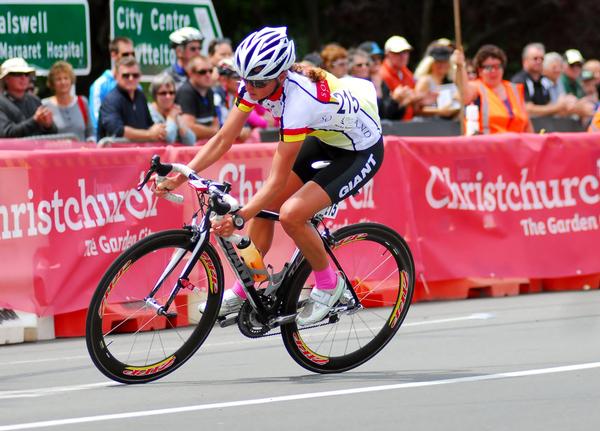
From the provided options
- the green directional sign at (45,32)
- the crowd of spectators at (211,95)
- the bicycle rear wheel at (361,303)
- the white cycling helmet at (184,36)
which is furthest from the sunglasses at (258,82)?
the green directional sign at (45,32)

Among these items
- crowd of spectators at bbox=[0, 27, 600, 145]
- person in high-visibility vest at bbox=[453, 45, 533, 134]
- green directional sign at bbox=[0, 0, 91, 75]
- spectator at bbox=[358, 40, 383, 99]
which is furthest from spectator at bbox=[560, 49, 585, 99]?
green directional sign at bbox=[0, 0, 91, 75]

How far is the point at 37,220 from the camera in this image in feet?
33.3

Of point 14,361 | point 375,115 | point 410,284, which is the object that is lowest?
point 14,361

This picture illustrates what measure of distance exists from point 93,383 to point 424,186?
4.67 metres

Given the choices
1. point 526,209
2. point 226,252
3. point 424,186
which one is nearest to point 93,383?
point 226,252

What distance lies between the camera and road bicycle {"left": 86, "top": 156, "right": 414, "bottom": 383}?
7512mm

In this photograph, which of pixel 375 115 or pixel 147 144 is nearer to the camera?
pixel 375 115

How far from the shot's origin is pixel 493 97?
14133 millimetres

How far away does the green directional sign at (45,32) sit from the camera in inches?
553

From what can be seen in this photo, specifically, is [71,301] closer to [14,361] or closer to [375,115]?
[14,361]

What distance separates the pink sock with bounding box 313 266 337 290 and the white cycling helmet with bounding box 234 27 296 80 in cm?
121

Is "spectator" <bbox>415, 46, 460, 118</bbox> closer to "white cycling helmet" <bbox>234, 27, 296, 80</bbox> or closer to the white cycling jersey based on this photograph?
the white cycling jersey

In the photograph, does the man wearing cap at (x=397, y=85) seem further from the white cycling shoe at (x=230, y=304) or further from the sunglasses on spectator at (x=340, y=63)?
the white cycling shoe at (x=230, y=304)

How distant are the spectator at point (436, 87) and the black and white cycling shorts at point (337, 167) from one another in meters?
7.55
